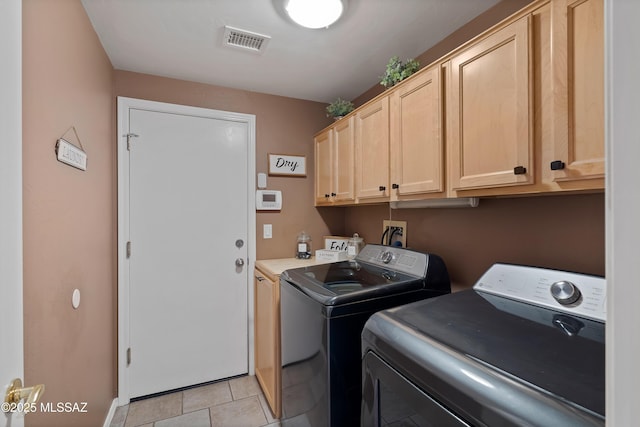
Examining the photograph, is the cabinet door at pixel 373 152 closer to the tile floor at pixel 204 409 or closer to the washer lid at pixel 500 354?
the washer lid at pixel 500 354

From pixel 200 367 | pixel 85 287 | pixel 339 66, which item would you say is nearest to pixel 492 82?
pixel 339 66

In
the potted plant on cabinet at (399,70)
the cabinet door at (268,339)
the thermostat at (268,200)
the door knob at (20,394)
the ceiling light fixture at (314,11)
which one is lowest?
the cabinet door at (268,339)

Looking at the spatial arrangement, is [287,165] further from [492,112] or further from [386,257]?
[492,112]

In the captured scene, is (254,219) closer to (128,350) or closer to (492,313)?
(128,350)

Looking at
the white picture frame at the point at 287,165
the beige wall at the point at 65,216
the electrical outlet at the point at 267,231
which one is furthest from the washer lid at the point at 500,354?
the white picture frame at the point at 287,165

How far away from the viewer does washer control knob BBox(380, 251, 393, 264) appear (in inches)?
69.7

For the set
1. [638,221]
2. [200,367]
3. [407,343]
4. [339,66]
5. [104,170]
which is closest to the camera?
[638,221]

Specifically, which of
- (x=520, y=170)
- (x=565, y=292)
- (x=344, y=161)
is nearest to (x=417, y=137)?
(x=520, y=170)

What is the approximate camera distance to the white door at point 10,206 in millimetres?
548

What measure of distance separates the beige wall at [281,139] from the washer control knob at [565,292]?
189 cm

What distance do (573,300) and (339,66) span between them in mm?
1852

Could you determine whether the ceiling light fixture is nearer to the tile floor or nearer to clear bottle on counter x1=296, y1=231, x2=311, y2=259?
clear bottle on counter x1=296, y1=231, x2=311, y2=259

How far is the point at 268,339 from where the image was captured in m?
2.05

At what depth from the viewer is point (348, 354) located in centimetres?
129
